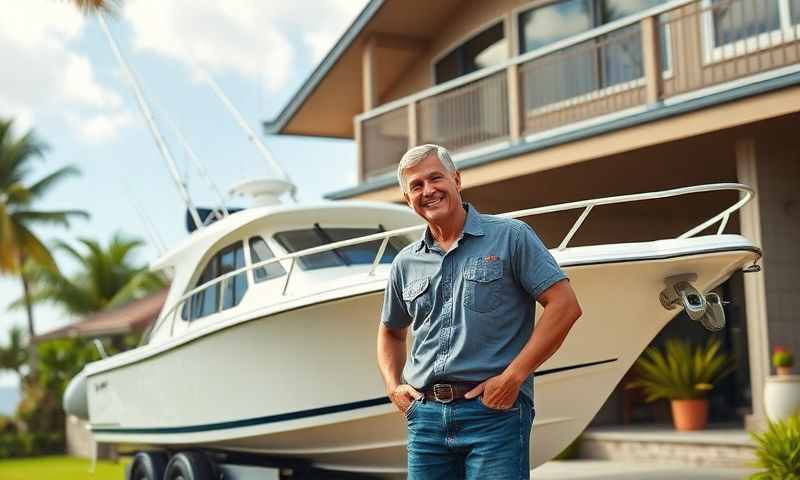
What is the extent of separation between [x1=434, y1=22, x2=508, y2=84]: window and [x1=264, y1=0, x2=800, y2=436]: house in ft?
0.09

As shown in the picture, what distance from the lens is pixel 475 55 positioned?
15.8 metres

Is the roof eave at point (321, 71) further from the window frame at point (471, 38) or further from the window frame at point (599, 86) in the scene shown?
the window frame at point (599, 86)

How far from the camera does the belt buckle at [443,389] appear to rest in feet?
11.0

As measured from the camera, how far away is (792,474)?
760 centimetres

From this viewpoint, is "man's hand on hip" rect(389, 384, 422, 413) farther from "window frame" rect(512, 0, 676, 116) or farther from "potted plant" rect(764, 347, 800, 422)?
"window frame" rect(512, 0, 676, 116)

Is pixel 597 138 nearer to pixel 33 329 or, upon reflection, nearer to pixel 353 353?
pixel 353 353

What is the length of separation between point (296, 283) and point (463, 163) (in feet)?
16.5

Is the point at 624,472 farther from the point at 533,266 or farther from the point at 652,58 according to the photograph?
the point at 533,266

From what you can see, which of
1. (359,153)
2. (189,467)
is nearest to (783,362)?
(189,467)

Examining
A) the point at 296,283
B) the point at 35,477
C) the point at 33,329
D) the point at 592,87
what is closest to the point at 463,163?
the point at 592,87

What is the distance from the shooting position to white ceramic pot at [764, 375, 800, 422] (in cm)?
925

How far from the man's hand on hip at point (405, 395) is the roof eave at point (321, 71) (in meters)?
12.1

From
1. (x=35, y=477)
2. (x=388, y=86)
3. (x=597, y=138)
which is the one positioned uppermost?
(x=388, y=86)

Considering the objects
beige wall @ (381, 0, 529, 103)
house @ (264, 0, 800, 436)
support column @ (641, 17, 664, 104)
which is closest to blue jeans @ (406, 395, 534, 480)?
house @ (264, 0, 800, 436)
